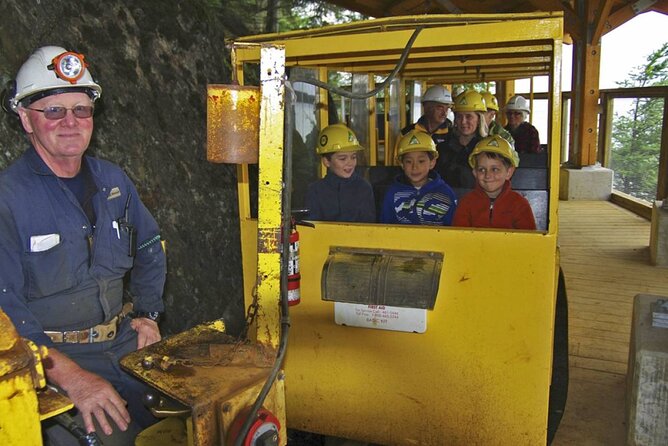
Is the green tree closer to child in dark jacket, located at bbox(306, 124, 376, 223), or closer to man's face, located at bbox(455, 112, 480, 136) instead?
man's face, located at bbox(455, 112, 480, 136)

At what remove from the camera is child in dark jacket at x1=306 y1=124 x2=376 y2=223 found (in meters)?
3.53

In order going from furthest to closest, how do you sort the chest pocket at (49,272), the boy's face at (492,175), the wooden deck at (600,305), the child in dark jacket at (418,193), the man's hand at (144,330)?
the child in dark jacket at (418,193) → the wooden deck at (600,305) → the boy's face at (492,175) → the man's hand at (144,330) → the chest pocket at (49,272)

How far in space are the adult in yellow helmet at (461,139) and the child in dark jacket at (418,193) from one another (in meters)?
1.27

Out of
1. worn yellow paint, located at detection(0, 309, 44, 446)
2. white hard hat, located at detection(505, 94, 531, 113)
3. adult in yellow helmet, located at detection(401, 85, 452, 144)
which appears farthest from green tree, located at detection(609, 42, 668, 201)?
worn yellow paint, located at detection(0, 309, 44, 446)

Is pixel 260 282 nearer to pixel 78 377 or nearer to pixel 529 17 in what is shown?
pixel 78 377

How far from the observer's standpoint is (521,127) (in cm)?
728

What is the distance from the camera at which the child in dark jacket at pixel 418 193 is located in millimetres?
3496

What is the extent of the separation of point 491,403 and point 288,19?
776cm

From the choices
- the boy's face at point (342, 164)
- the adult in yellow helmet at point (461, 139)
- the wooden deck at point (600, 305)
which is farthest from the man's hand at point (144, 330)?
the adult in yellow helmet at point (461, 139)

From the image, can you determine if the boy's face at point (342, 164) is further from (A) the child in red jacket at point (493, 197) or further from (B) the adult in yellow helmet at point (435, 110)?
(B) the adult in yellow helmet at point (435, 110)

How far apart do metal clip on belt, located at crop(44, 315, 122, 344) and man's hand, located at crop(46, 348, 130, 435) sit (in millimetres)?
282

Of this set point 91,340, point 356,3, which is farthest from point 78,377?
point 356,3

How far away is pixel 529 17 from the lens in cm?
251

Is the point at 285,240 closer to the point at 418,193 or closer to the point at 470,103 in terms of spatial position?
the point at 418,193
